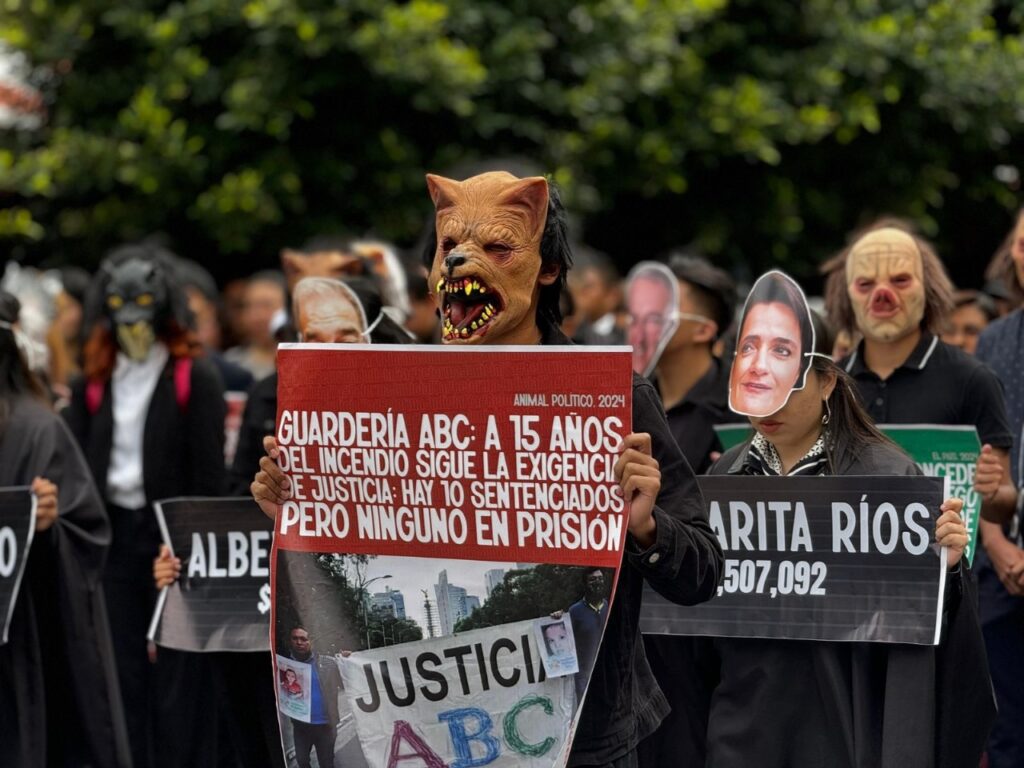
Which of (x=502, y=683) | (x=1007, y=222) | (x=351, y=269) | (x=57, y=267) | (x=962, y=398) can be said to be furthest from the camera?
(x=1007, y=222)

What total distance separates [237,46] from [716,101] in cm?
312

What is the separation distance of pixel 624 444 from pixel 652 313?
154 inches

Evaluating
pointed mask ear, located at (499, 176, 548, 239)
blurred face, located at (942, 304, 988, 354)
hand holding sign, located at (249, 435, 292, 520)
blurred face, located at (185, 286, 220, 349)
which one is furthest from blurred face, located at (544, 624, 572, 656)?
blurred face, located at (185, 286, 220, 349)

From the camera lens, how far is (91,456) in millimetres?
7555

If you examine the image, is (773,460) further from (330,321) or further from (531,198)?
(330,321)

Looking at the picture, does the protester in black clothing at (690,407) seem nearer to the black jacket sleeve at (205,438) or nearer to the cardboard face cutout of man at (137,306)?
the black jacket sleeve at (205,438)

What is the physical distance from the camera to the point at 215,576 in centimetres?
590

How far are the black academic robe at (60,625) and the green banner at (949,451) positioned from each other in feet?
8.14

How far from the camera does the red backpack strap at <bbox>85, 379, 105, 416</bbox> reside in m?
7.69

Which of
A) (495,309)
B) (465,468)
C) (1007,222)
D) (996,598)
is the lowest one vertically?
(996,598)

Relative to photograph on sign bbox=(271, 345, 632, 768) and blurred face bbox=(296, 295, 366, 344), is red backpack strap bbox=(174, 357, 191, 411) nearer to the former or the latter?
blurred face bbox=(296, 295, 366, 344)

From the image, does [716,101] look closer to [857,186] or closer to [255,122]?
[857,186]

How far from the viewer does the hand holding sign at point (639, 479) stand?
362 centimetres

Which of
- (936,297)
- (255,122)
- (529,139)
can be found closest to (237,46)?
(255,122)
